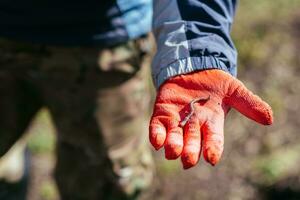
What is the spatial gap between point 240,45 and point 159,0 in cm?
192

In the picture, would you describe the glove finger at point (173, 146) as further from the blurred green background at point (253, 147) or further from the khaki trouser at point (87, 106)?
the blurred green background at point (253, 147)

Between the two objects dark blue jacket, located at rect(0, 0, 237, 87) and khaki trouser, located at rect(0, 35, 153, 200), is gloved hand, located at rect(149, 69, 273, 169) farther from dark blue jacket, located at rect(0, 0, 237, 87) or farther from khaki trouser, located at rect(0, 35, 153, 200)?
khaki trouser, located at rect(0, 35, 153, 200)

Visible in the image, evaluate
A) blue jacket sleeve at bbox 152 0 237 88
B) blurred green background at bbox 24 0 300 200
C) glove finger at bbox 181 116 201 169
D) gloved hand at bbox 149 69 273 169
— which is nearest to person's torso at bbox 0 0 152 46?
blue jacket sleeve at bbox 152 0 237 88

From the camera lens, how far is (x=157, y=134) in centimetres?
139

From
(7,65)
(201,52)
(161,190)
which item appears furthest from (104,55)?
(161,190)

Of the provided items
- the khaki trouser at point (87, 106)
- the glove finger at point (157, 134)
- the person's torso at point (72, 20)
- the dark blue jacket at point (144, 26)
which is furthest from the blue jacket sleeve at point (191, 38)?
the khaki trouser at point (87, 106)

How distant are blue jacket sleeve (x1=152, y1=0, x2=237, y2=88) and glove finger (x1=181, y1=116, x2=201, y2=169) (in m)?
0.14

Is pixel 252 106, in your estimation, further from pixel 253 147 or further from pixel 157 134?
pixel 253 147

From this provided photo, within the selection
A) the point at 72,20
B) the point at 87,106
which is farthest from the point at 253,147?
the point at 72,20

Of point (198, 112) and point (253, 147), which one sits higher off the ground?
point (198, 112)

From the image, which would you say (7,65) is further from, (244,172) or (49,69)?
(244,172)

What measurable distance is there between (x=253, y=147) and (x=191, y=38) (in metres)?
1.53

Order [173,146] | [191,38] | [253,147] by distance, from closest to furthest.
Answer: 1. [173,146]
2. [191,38]
3. [253,147]

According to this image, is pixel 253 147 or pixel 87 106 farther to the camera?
pixel 253 147
